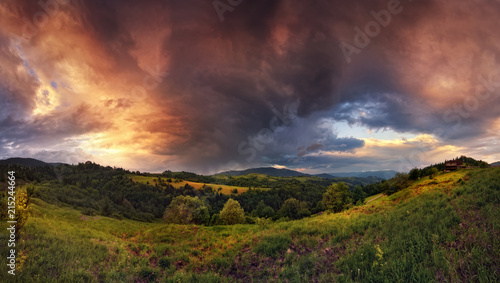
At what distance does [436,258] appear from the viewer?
6.89m

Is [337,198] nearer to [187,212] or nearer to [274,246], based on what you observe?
[274,246]

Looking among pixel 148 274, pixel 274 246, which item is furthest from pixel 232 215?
pixel 148 274

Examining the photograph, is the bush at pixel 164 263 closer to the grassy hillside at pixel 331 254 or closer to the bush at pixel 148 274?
the grassy hillside at pixel 331 254

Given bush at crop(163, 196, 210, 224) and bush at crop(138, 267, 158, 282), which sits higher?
bush at crop(138, 267, 158, 282)

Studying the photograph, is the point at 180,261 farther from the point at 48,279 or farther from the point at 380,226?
the point at 380,226

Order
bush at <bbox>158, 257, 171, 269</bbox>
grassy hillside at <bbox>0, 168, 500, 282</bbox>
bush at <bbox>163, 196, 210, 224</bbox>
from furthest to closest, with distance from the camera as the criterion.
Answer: bush at <bbox>163, 196, 210, 224</bbox>
bush at <bbox>158, 257, 171, 269</bbox>
grassy hillside at <bbox>0, 168, 500, 282</bbox>

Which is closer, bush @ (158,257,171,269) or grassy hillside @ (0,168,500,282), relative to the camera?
grassy hillside @ (0,168,500,282)

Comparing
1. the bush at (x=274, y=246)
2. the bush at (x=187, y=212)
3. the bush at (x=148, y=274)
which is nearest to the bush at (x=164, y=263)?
the bush at (x=148, y=274)

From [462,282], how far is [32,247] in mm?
19850

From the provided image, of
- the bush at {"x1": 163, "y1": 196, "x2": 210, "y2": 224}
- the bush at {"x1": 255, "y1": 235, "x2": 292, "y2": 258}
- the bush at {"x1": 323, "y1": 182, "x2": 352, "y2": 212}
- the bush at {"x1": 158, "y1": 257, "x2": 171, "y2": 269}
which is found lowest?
the bush at {"x1": 163, "y1": 196, "x2": 210, "y2": 224}

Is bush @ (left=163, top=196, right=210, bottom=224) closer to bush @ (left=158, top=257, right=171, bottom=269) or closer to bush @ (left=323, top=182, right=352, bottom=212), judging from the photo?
bush @ (left=323, top=182, right=352, bottom=212)

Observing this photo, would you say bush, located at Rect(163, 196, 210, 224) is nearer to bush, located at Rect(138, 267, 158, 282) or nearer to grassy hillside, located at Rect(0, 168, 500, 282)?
grassy hillside, located at Rect(0, 168, 500, 282)

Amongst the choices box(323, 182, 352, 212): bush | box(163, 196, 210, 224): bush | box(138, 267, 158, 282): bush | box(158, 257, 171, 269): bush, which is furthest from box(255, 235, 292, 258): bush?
box(163, 196, 210, 224): bush

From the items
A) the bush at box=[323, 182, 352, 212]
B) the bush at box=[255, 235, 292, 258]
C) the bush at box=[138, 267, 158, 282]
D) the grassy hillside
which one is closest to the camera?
the grassy hillside
